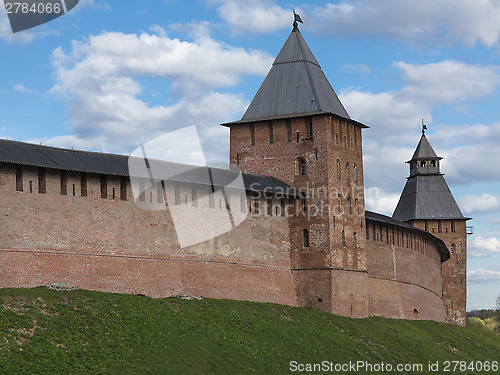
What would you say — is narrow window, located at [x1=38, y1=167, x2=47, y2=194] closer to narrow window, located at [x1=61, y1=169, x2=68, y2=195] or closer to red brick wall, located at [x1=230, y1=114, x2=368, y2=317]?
narrow window, located at [x1=61, y1=169, x2=68, y2=195]

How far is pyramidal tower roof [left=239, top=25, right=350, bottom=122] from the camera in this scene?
44.1 meters

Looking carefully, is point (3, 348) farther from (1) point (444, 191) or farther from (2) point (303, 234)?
(1) point (444, 191)

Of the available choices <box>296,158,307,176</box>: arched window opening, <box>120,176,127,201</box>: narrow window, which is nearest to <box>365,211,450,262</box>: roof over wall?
<box>296,158,307,176</box>: arched window opening

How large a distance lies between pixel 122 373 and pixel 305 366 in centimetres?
854

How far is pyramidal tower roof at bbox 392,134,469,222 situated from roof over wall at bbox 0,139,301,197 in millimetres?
22265

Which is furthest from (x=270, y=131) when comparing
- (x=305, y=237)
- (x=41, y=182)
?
(x=41, y=182)

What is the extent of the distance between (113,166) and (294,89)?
40.4 feet

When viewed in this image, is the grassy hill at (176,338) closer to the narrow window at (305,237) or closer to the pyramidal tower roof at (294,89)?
the narrow window at (305,237)

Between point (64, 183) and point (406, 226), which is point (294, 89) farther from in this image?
point (64, 183)

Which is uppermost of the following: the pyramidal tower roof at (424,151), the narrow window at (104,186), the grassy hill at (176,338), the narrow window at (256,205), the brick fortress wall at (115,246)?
the pyramidal tower roof at (424,151)

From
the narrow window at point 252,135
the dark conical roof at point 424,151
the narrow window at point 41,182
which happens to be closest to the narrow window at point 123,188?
the narrow window at point 41,182

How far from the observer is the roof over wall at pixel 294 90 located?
1736 inches

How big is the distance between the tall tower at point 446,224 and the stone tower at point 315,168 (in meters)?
18.4

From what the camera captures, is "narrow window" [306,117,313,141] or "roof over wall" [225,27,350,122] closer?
"narrow window" [306,117,313,141]
